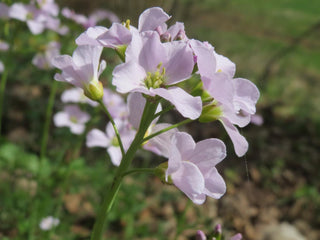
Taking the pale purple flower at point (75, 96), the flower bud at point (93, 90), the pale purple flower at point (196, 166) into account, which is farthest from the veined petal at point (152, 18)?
the pale purple flower at point (75, 96)

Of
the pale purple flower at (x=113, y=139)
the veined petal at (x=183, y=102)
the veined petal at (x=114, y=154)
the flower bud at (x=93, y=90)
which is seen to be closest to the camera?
the veined petal at (x=183, y=102)

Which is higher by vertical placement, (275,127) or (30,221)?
(30,221)

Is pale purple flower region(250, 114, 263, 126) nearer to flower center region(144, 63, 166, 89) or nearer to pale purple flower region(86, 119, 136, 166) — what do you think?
pale purple flower region(86, 119, 136, 166)

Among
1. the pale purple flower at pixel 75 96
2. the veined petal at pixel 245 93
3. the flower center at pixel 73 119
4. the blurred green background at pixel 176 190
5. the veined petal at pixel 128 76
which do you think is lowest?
the blurred green background at pixel 176 190

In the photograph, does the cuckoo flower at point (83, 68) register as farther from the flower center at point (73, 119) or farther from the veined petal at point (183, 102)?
the flower center at point (73, 119)

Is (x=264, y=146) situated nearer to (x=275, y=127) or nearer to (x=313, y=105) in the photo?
(x=275, y=127)

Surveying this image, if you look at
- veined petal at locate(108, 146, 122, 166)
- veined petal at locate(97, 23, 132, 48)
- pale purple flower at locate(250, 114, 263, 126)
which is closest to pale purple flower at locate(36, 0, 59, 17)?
veined petal at locate(108, 146, 122, 166)

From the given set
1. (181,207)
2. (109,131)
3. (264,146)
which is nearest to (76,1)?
(264,146)
